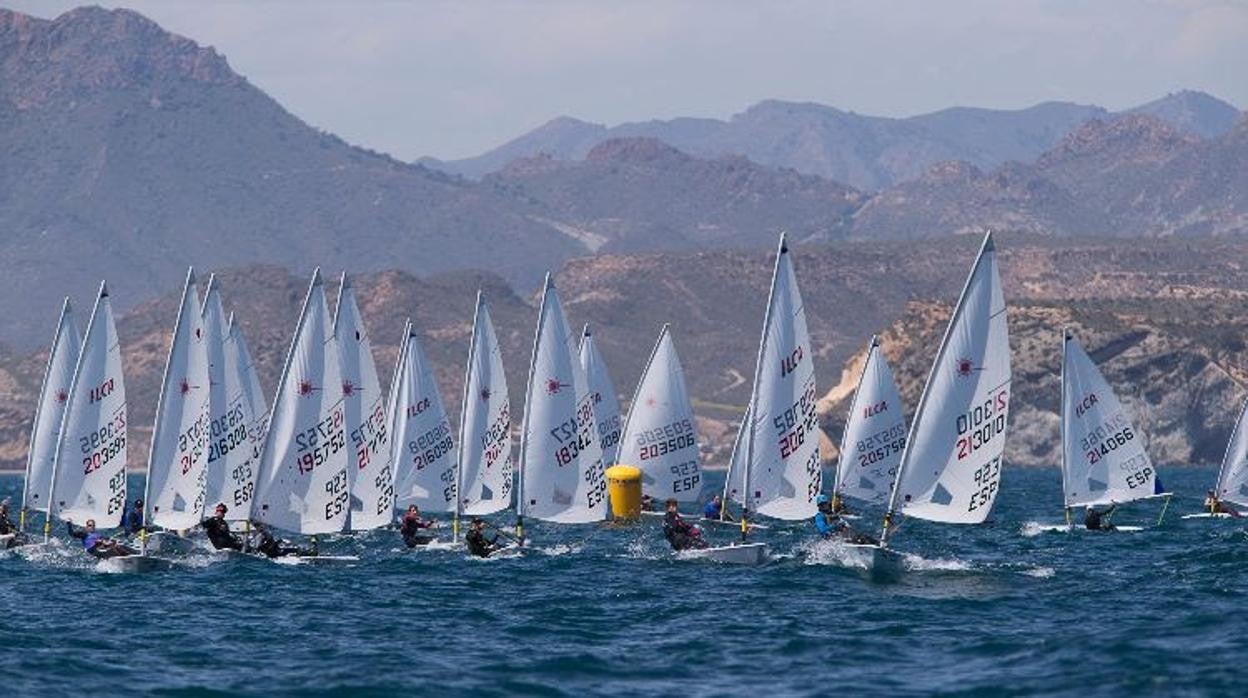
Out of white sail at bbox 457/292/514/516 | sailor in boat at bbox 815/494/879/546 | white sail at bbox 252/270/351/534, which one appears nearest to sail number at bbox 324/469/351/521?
white sail at bbox 252/270/351/534

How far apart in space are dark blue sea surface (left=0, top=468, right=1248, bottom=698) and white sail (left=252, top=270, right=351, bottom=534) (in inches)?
63.0

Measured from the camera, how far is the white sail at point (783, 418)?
5984 centimetres

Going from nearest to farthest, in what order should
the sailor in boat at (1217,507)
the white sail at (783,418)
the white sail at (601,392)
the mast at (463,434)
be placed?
1. the white sail at (783,418)
2. the mast at (463,434)
3. the sailor in boat at (1217,507)
4. the white sail at (601,392)

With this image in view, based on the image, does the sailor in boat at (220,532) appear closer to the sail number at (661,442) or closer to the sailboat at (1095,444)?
the sail number at (661,442)

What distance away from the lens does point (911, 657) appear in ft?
140

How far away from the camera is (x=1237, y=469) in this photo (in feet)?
271

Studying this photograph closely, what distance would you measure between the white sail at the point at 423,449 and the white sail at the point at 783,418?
16.7m

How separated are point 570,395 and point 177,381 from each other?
1112cm

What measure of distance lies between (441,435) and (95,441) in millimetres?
13128

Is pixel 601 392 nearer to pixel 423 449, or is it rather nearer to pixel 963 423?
pixel 423 449

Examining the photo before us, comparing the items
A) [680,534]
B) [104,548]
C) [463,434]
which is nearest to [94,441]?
[104,548]

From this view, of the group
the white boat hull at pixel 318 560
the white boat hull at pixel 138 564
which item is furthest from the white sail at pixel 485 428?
the white boat hull at pixel 138 564

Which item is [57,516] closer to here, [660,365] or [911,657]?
[660,365]

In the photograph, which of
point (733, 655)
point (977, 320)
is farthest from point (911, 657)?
point (977, 320)
